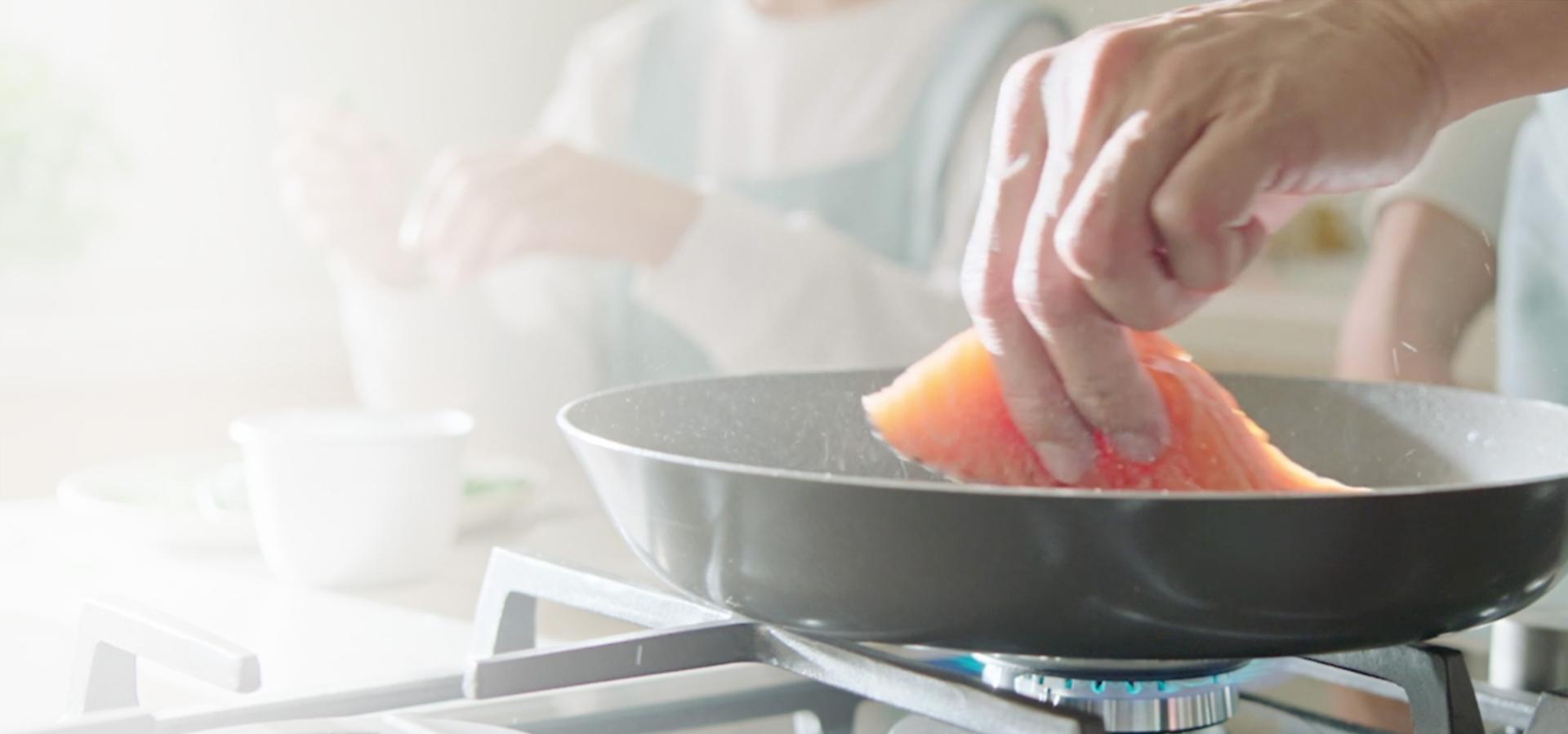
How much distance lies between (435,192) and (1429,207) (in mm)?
851

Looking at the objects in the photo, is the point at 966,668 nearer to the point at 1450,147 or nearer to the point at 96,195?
the point at 1450,147

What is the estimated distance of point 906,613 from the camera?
432 mm

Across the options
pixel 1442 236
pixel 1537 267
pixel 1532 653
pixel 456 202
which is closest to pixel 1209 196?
pixel 1532 653

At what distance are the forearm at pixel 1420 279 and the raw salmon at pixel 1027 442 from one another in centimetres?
64

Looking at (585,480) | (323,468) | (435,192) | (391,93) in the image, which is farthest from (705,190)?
(391,93)

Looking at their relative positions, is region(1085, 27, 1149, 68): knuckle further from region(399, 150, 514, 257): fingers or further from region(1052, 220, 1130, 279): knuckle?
region(399, 150, 514, 257): fingers

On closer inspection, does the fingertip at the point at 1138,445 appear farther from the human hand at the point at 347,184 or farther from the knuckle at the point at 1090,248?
the human hand at the point at 347,184

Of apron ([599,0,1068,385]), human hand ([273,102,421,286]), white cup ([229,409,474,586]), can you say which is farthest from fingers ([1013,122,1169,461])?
apron ([599,0,1068,385])

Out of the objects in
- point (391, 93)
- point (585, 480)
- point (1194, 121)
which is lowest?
point (585, 480)

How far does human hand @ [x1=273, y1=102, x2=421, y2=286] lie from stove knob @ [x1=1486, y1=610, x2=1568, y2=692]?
4.35ft

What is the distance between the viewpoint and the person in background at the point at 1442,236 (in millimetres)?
1163

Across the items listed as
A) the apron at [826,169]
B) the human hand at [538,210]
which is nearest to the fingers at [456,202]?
the human hand at [538,210]

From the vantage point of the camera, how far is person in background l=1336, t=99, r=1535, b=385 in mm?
1163

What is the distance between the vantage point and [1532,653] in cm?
60
